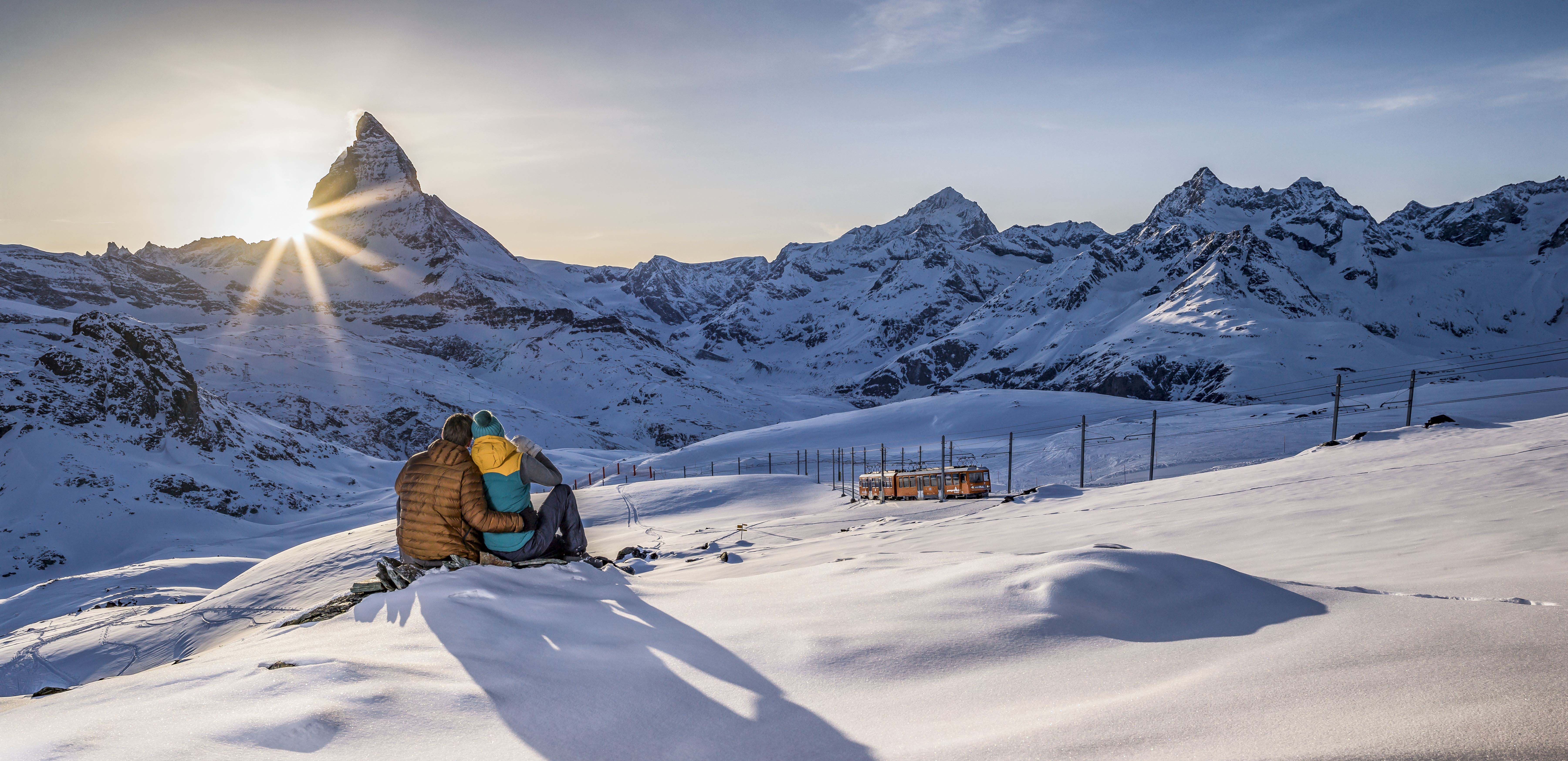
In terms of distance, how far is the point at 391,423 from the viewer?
99.8m

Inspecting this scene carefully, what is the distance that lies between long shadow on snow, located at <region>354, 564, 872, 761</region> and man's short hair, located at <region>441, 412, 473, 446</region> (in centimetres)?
139

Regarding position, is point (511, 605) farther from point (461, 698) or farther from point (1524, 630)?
point (1524, 630)

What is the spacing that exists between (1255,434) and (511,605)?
180ft

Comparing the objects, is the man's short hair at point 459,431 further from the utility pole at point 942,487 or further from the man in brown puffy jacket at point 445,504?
the utility pole at point 942,487

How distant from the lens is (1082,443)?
3127cm

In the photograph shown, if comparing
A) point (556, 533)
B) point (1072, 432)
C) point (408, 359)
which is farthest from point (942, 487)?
point (408, 359)

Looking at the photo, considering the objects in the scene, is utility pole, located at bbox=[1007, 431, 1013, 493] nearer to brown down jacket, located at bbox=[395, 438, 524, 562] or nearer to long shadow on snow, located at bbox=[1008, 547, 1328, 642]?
long shadow on snow, located at bbox=[1008, 547, 1328, 642]

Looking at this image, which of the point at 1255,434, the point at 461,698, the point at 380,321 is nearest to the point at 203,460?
the point at 461,698

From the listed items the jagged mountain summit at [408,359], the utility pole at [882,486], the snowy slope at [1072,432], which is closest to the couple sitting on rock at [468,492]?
the utility pole at [882,486]

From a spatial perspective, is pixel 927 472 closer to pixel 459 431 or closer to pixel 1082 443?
pixel 1082 443

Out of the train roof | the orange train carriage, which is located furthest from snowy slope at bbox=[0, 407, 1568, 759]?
the train roof

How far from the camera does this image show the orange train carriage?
30188 millimetres

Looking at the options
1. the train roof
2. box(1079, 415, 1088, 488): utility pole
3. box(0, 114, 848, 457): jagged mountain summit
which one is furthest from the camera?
box(0, 114, 848, 457): jagged mountain summit

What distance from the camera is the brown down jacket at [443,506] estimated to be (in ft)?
22.2
